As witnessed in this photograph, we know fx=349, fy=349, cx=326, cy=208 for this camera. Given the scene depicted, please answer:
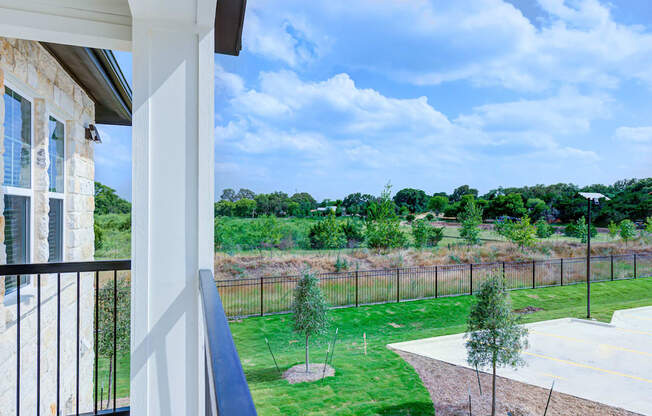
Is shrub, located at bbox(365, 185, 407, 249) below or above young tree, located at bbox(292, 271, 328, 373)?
above

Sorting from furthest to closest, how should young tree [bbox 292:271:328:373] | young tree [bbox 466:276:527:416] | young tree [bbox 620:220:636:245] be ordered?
young tree [bbox 620:220:636:245] < young tree [bbox 292:271:328:373] < young tree [bbox 466:276:527:416]

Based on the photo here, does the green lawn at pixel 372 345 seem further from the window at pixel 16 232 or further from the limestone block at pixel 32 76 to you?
the limestone block at pixel 32 76

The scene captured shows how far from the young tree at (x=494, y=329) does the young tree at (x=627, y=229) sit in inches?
308

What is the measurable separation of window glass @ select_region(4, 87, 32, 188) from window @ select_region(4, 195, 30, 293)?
0.08m

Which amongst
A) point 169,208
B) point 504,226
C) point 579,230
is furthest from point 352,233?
point 169,208

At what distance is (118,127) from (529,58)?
1909 cm

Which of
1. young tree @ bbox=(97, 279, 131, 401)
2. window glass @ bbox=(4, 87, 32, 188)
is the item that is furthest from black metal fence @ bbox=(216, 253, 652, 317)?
window glass @ bbox=(4, 87, 32, 188)

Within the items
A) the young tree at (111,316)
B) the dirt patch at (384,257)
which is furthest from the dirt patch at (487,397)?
the young tree at (111,316)

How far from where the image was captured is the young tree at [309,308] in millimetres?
5594

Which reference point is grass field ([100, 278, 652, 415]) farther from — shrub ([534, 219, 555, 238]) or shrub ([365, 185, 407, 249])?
shrub ([365, 185, 407, 249])

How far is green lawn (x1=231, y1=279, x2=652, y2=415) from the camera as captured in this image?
18.0ft

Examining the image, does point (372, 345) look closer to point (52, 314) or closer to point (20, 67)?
point (52, 314)

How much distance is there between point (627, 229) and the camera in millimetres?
10219

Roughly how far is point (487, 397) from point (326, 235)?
534 centimetres
